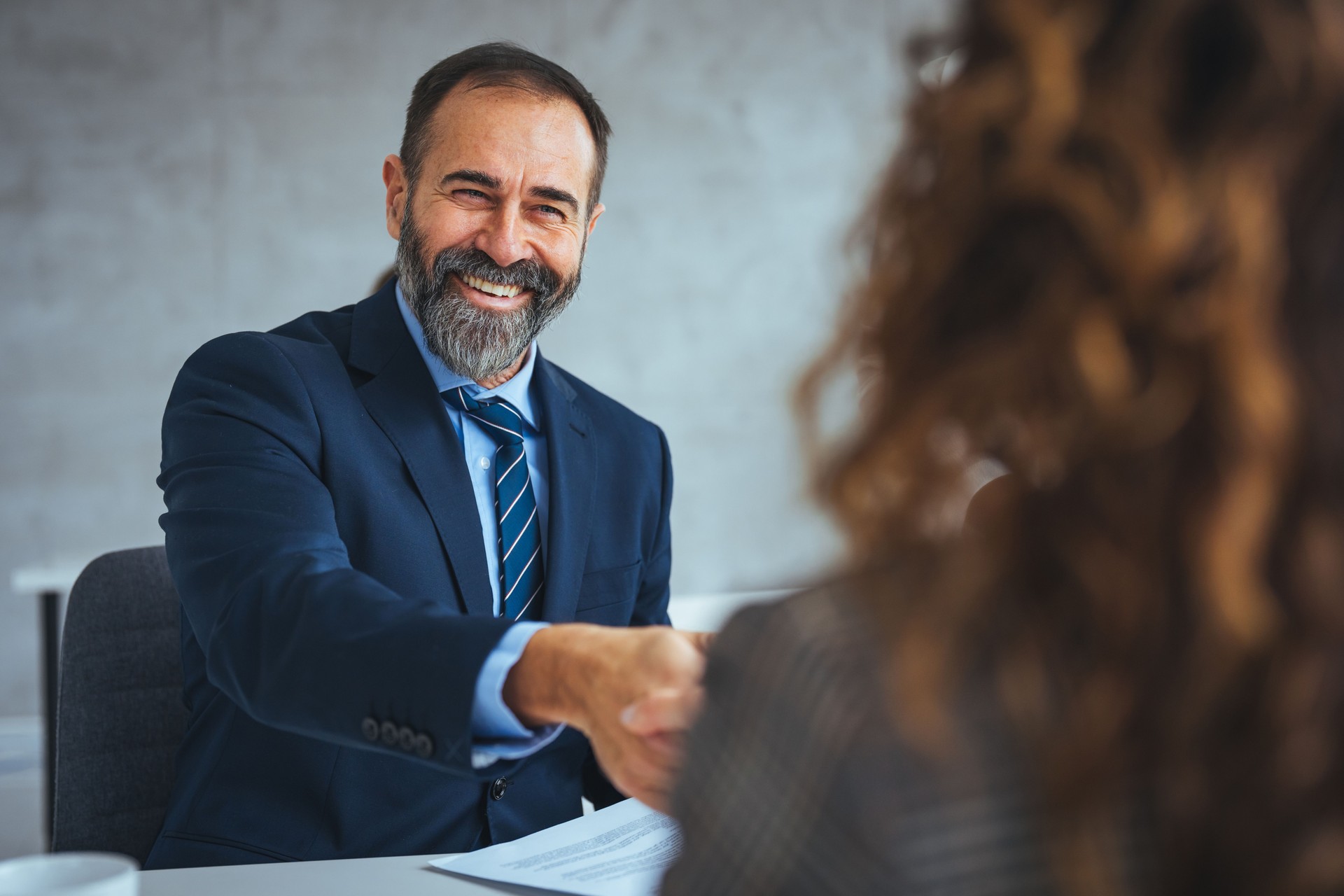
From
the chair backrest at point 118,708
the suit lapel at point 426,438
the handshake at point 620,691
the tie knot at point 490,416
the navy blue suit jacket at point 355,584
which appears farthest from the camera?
the tie knot at point 490,416

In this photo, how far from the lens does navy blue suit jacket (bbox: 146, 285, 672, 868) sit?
3.05 feet

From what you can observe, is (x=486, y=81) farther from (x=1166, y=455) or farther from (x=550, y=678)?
(x=1166, y=455)

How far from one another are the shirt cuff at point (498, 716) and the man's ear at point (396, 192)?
1.06 m

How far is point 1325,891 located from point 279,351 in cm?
133

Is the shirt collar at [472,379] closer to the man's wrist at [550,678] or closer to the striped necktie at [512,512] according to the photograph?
the striped necktie at [512,512]

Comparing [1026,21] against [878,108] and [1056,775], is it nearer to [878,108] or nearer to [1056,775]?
[1056,775]

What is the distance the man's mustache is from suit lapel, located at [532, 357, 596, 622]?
0.39 feet

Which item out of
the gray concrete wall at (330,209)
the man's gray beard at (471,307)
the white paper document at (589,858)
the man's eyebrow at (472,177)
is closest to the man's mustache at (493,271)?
the man's gray beard at (471,307)

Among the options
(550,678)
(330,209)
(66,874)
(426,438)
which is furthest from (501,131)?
(330,209)

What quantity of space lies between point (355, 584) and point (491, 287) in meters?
0.81

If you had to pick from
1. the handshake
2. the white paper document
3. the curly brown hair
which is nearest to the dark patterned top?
the curly brown hair

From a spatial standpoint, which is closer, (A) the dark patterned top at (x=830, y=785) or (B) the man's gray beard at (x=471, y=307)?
(A) the dark patterned top at (x=830, y=785)

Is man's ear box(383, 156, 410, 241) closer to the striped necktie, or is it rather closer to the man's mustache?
the man's mustache

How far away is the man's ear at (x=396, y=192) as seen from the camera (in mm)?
1781
